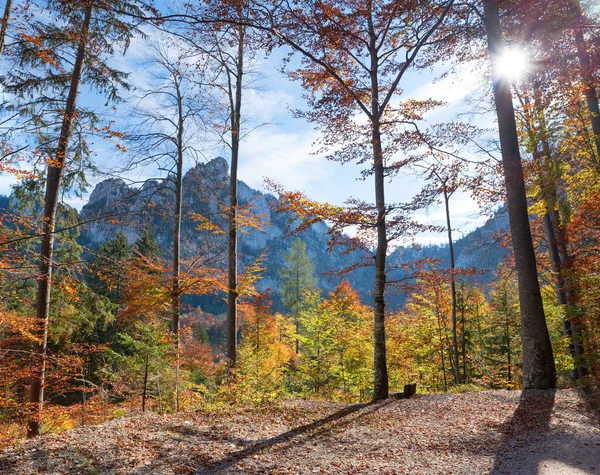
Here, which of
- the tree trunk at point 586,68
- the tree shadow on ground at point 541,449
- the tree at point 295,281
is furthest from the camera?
the tree at point 295,281

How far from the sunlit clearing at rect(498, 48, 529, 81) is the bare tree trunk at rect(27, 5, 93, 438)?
8.81m

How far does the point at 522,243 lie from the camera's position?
23.5 ft

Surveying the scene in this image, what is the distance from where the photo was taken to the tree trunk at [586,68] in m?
8.27

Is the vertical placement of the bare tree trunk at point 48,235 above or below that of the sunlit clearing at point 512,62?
below

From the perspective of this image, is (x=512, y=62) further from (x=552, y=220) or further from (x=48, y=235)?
(x=48, y=235)

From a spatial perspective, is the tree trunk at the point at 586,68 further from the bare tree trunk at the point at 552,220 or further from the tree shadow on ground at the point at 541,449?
the tree shadow on ground at the point at 541,449

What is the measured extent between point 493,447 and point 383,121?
7.17 m

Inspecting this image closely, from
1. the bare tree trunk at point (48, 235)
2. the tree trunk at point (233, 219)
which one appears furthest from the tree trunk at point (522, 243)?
the bare tree trunk at point (48, 235)

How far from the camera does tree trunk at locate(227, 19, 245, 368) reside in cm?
1004

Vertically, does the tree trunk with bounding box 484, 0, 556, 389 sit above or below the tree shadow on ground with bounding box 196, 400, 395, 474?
above

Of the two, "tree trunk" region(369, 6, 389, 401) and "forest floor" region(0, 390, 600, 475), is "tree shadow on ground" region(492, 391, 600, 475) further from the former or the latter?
A: "tree trunk" region(369, 6, 389, 401)

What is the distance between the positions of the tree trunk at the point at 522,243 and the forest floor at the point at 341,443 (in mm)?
557

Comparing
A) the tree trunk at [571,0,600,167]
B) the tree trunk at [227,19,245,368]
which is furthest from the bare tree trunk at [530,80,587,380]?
the tree trunk at [227,19,245,368]

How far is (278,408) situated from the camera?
6910 mm
